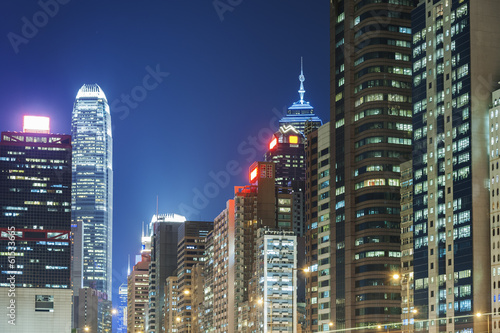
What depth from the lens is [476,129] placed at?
189625 millimetres

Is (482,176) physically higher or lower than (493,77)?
lower

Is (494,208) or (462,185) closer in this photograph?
(494,208)

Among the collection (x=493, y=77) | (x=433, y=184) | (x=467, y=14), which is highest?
(x=467, y=14)

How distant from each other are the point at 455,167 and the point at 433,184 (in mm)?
7931

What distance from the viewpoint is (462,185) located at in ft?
624

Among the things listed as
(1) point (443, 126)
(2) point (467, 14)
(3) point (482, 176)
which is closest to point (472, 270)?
(3) point (482, 176)

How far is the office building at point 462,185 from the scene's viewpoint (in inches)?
7259

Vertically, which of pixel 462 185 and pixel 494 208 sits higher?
pixel 462 185

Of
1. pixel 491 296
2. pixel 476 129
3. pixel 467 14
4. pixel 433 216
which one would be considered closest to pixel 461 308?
pixel 491 296

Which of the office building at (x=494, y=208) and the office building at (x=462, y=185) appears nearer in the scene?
the office building at (x=494, y=208)

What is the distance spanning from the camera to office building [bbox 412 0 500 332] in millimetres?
184375

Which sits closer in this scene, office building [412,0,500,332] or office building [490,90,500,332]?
office building [490,90,500,332]

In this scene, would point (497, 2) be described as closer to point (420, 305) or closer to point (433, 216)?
point (433, 216)

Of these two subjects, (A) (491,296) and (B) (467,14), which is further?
(B) (467,14)
